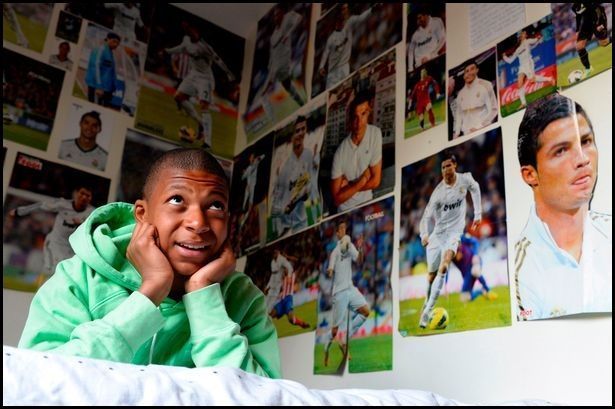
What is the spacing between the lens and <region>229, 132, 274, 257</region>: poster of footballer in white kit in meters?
1.64

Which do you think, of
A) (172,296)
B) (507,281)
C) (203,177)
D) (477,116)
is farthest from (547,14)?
(172,296)

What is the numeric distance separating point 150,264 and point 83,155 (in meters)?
1.04

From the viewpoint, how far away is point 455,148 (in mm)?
1106

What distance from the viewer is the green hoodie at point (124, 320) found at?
63cm

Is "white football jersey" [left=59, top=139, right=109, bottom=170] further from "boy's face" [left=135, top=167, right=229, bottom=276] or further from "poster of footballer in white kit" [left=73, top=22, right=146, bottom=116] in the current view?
"boy's face" [left=135, top=167, right=229, bottom=276]

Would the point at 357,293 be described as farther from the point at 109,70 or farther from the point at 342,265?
the point at 109,70

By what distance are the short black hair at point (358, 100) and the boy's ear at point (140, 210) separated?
725 millimetres

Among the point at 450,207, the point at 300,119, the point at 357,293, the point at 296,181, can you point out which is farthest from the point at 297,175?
the point at 450,207

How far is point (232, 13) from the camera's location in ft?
6.53

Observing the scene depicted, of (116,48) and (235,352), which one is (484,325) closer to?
(235,352)

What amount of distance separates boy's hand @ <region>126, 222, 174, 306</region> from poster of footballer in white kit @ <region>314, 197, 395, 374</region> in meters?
0.54

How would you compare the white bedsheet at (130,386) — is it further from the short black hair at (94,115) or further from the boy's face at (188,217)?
the short black hair at (94,115)

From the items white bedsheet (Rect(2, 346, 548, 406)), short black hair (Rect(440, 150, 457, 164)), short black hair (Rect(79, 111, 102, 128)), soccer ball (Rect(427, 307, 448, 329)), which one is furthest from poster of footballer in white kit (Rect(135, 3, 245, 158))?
white bedsheet (Rect(2, 346, 548, 406))

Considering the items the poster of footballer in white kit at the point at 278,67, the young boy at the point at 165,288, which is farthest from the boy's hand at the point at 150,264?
the poster of footballer in white kit at the point at 278,67
